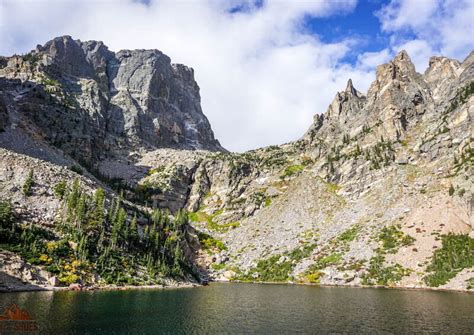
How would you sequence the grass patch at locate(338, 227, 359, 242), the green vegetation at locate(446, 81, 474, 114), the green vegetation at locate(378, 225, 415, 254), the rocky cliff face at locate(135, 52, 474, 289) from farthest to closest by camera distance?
the green vegetation at locate(446, 81, 474, 114)
the grass patch at locate(338, 227, 359, 242)
the green vegetation at locate(378, 225, 415, 254)
the rocky cliff face at locate(135, 52, 474, 289)

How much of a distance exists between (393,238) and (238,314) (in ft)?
265

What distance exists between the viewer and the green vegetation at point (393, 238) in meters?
114

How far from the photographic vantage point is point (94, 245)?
90688mm

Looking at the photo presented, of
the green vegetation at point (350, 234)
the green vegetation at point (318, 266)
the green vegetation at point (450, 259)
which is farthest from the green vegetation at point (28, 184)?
the green vegetation at point (450, 259)

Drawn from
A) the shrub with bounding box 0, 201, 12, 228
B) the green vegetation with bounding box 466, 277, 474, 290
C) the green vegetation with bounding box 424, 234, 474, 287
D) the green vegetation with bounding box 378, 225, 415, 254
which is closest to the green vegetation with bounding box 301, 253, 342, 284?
the green vegetation with bounding box 378, 225, 415, 254

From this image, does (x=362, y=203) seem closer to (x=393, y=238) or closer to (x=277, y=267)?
(x=393, y=238)

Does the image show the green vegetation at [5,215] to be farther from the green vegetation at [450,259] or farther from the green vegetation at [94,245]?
the green vegetation at [450,259]

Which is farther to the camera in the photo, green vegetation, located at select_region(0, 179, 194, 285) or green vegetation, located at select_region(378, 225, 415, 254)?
green vegetation, located at select_region(378, 225, 415, 254)

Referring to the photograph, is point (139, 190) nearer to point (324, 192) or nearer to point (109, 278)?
point (324, 192)

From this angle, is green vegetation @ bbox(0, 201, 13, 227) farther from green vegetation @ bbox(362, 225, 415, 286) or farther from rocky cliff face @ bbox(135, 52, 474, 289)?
green vegetation @ bbox(362, 225, 415, 286)

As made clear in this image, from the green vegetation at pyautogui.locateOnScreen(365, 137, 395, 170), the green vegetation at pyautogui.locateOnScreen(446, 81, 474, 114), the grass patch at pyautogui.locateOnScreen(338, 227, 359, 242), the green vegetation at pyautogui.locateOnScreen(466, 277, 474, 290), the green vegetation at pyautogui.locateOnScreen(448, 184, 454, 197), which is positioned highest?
the green vegetation at pyautogui.locateOnScreen(446, 81, 474, 114)

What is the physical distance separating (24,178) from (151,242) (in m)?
40.4

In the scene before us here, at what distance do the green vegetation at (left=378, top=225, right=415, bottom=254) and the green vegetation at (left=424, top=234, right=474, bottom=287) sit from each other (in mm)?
10504

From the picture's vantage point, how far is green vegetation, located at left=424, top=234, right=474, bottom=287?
95.6 meters
